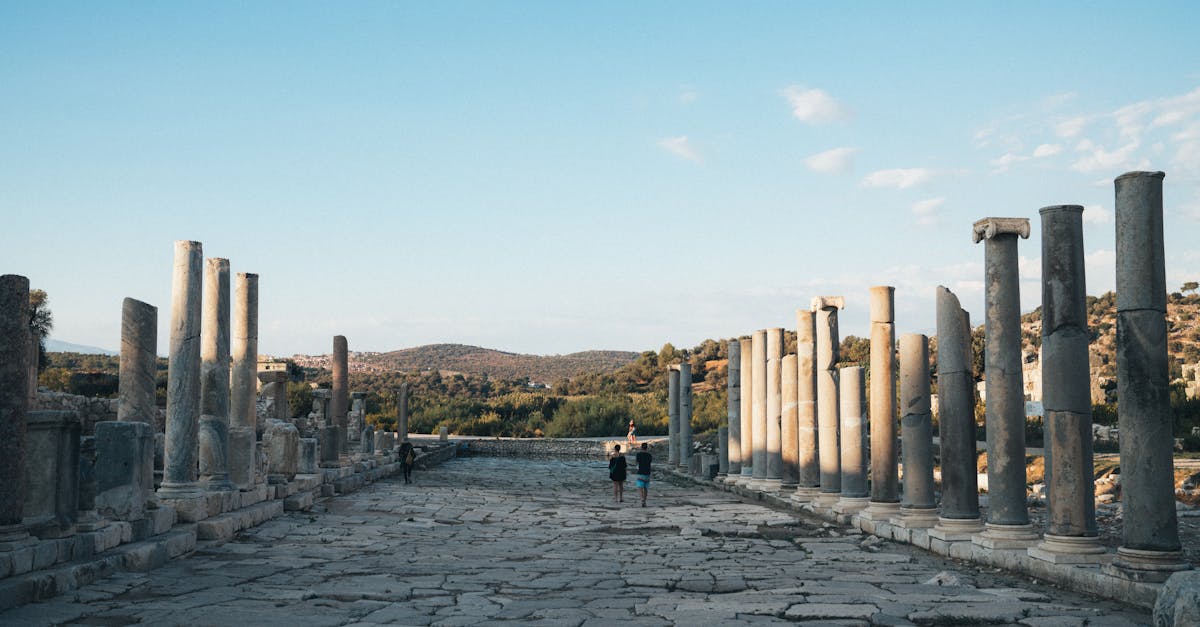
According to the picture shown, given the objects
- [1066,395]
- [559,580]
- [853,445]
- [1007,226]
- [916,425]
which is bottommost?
[559,580]

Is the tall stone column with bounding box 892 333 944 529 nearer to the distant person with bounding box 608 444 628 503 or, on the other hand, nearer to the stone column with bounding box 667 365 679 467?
the distant person with bounding box 608 444 628 503

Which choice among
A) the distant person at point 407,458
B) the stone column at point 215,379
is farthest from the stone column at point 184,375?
the distant person at point 407,458

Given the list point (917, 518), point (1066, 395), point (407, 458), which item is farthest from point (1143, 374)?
point (407, 458)

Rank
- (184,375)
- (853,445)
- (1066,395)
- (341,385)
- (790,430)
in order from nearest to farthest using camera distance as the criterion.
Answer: (1066,395)
(184,375)
(853,445)
(790,430)
(341,385)

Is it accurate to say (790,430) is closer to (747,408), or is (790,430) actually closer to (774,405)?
(774,405)

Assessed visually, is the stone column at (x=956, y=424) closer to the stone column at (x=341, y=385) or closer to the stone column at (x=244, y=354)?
the stone column at (x=244, y=354)

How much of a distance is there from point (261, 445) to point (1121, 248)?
42.6ft

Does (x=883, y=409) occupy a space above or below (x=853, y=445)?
above

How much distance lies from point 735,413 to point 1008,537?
13241 millimetres

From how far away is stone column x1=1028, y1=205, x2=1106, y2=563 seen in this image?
985cm

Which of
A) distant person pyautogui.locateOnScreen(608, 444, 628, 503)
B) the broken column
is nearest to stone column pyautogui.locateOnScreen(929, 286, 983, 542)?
distant person pyautogui.locateOnScreen(608, 444, 628, 503)

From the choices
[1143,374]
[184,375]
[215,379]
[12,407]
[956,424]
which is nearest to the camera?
[1143,374]

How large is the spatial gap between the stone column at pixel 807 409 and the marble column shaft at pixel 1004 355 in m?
7.03

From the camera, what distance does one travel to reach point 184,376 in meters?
13.8
